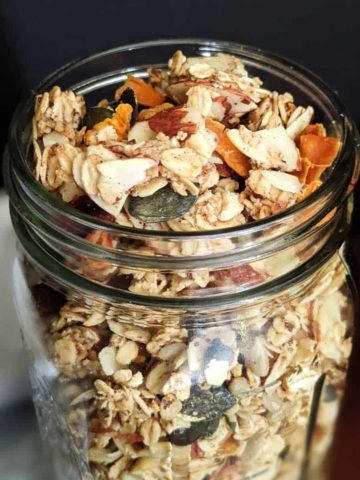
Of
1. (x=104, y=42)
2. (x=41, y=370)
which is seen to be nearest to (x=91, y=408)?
(x=41, y=370)

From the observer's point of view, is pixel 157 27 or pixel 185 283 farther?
pixel 157 27

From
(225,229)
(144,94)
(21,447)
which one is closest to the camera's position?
(225,229)

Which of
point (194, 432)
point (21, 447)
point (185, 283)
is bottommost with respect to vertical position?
point (21, 447)

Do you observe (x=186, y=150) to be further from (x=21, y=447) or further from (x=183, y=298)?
(x=21, y=447)

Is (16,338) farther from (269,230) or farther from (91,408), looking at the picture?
(269,230)

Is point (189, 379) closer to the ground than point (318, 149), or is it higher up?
closer to the ground

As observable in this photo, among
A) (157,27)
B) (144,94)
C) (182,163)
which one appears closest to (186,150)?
(182,163)

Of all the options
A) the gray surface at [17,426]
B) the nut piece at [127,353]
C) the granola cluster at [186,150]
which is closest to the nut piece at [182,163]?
the granola cluster at [186,150]
